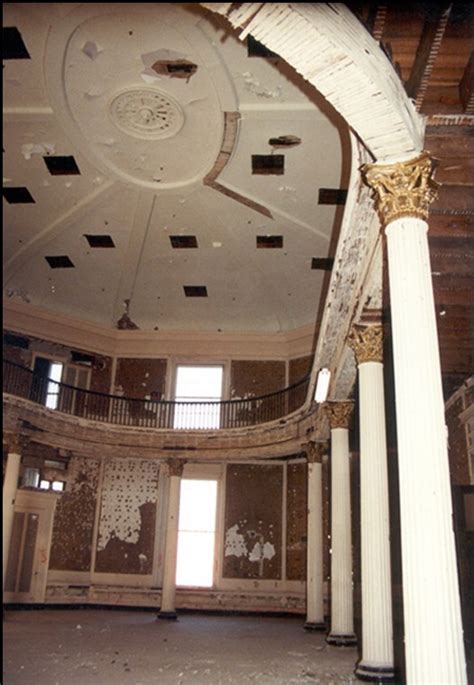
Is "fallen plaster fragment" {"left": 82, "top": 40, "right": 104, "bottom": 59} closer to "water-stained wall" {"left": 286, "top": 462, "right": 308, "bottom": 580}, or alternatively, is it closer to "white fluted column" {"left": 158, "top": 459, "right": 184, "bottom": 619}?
"white fluted column" {"left": 158, "top": 459, "right": 184, "bottom": 619}

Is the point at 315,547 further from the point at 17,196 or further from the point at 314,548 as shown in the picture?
the point at 17,196

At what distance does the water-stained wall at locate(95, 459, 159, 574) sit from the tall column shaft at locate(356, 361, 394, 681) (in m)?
10.7

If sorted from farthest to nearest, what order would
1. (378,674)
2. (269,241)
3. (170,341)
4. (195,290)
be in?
(170,341) → (195,290) → (269,241) → (378,674)

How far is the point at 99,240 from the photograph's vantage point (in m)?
15.4

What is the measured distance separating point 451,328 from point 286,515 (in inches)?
360

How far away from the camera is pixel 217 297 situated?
17562 mm

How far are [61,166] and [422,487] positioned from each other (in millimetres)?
11172

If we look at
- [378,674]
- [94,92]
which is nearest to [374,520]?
[378,674]

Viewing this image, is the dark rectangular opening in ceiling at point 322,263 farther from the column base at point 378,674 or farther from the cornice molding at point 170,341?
the column base at point 378,674

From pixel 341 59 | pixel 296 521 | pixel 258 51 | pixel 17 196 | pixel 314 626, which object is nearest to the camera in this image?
pixel 341 59

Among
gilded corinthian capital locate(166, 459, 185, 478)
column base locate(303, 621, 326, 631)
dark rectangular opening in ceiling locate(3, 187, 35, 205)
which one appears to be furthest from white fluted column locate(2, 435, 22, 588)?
column base locate(303, 621, 326, 631)

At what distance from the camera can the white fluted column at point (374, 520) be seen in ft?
22.4

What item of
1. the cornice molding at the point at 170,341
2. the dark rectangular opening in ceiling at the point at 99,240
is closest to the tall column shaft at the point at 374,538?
the dark rectangular opening in ceiling at the point at 99,240

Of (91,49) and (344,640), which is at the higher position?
(91,49)
